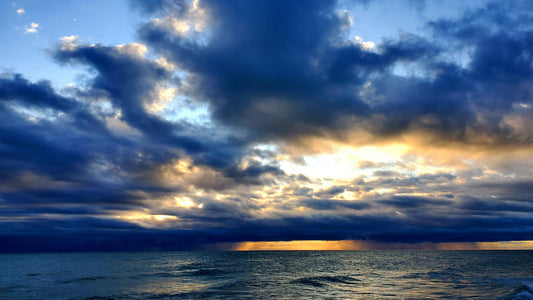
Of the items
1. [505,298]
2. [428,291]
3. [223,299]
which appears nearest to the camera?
[505,298]

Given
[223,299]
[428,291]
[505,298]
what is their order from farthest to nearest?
[428,291] → [223,299] → [505,298]

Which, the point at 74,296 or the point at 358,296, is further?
the point at 74,296

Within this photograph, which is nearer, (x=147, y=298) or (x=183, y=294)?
(x=147, y=298)

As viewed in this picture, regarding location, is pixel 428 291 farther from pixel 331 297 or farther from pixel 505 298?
pixel 331 297

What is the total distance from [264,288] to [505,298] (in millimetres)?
33091

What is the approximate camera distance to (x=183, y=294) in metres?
48.0

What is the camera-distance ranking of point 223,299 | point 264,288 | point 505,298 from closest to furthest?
point 505,298 < point 223,299 < point 264,288

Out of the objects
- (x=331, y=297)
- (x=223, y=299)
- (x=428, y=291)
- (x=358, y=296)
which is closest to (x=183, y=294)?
(x=223, y=299)

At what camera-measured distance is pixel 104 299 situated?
4450 centimetres

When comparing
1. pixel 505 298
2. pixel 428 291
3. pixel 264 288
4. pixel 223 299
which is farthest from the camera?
pixel 264 288

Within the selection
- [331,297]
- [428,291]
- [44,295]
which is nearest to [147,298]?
[44,295]

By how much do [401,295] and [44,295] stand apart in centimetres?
5255

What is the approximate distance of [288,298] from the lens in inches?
1714

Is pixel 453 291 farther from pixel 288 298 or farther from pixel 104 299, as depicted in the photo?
pixel 104 299
